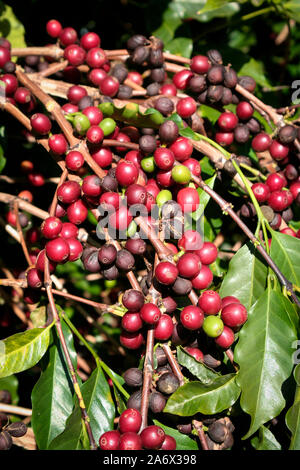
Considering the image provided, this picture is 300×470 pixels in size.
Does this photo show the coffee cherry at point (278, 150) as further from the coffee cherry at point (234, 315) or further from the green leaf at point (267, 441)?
the green leaf at point (267, 441)

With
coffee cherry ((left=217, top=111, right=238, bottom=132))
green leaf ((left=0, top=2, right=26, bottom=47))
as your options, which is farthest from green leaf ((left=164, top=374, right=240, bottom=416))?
green leaf ((left=0, top=2, right=26, bottom=47))

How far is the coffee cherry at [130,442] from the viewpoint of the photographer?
1461mm

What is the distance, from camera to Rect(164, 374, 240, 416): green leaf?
1548mm

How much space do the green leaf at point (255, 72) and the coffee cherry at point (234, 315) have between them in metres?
1.76

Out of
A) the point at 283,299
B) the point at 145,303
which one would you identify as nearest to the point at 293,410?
the point at 283,299

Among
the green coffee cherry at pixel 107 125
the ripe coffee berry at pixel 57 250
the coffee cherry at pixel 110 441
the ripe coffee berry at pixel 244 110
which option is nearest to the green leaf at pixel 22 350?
the ripe coffee berry at pixel 57 250

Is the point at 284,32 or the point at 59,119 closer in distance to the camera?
the point at 59,119

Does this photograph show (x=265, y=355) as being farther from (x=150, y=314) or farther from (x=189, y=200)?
(x=189, y=200)

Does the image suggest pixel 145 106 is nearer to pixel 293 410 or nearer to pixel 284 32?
pixel 293 410

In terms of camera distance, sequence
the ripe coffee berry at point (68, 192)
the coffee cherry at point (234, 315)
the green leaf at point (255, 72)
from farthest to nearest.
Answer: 1. the green leaf at point (255, 72)
2. the ripe coffee berry at point (68, 192)
3. the coffee cherry at point (234, 315)

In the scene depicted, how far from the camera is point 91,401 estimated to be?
1821mm

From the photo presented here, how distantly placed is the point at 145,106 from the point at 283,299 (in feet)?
3.79

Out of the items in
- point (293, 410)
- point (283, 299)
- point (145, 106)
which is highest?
point (145, 106)

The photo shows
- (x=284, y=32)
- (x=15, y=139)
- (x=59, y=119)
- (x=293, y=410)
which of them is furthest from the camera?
(x=284, y=32)
